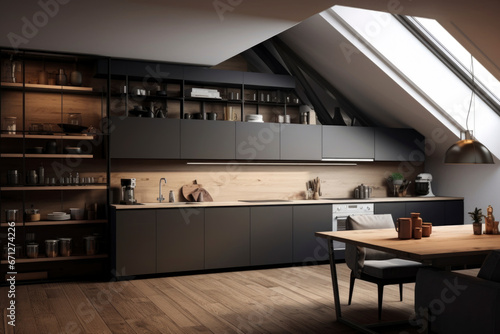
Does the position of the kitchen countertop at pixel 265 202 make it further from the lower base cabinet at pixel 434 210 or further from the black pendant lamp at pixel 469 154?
the black pendant lamp at pixel 469 154

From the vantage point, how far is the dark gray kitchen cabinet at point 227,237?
6.22 m

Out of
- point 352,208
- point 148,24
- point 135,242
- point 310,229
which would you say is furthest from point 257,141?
point 148,24

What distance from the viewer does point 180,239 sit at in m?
6.09

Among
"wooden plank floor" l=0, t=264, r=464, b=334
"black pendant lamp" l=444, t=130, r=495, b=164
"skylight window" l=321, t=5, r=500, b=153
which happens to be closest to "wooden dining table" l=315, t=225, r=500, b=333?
"wooden plank floor" l=0, t=264, r=464, b=334

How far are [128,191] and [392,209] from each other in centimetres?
342

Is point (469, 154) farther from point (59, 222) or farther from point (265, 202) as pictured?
point (59, 222)

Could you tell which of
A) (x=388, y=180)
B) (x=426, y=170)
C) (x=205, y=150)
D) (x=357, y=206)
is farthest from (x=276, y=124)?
(x=426, y=170)

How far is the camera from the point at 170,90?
6699mm

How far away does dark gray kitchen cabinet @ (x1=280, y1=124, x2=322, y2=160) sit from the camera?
6.86 metres

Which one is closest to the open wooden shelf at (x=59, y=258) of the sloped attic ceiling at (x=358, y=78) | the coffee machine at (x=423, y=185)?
the sloped attic ceiling at (x=358, y=78)

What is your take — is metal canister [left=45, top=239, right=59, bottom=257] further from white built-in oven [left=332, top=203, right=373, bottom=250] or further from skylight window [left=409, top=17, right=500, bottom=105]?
skylight window [left=409, top=17, right=500, bottom=105]

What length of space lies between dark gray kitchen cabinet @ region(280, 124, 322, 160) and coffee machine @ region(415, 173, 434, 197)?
161 cm

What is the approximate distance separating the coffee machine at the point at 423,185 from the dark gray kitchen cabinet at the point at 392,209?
562 mm

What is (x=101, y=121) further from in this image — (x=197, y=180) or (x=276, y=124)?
(x=276, y=124)
